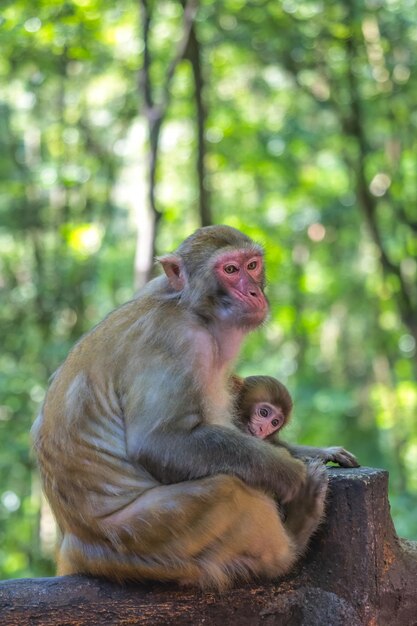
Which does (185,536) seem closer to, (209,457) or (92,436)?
(209,457)

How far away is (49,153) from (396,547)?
42.1 feet

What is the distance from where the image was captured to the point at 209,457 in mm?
3359

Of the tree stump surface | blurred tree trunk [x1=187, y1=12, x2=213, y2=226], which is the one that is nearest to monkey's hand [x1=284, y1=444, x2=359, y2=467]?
the tree stump surface

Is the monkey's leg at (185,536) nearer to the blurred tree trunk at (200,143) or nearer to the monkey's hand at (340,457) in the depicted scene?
the monkey's hand at (340,457)

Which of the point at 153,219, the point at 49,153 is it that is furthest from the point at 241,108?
the point at 153,219

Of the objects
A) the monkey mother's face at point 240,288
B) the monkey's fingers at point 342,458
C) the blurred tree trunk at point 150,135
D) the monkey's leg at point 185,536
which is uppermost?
the blurred tree trunk at point 150,135

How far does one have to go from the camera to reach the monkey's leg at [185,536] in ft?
10.7

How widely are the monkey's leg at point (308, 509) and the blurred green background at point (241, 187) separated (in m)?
5.76

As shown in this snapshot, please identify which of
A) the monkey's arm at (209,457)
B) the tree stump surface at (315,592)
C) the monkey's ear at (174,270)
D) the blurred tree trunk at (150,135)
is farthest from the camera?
the blurred tree trunk at (150,135)

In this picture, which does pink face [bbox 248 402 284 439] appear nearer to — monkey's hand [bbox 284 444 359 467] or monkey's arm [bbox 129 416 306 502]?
monkey's hand [bbox 284 444 359 467]

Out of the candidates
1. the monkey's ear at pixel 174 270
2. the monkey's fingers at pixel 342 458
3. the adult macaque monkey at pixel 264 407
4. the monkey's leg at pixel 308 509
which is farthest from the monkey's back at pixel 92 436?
the monkey's fingers at pixel 342 458

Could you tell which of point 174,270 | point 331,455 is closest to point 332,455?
point 331,455

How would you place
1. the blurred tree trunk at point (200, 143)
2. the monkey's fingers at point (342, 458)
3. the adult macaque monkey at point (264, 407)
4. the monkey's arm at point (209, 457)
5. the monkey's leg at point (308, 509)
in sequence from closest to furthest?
the monkey's arm at point (209, 457)
the monkey's leg at point (308, 509)
the monkey's fingers at point (342, 458)
the adult macaque monkey at point (264, 407)
the blurred tree trunk at point (200, 143)

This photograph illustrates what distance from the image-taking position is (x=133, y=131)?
1598 centimetres
